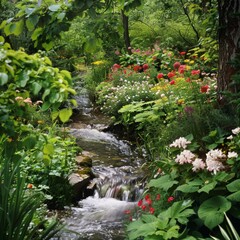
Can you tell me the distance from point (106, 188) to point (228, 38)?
2816 millimetres

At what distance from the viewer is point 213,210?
2711mm

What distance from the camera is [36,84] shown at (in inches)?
84.5

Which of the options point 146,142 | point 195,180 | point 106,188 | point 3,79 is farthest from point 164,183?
point 146,142

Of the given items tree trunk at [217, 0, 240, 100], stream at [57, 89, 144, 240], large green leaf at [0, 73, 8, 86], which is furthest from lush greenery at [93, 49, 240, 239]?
large green leaf at [0, 73, 8, 86]

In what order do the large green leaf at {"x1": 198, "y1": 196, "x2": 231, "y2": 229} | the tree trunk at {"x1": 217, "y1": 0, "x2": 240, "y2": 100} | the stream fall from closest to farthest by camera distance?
the large green leaf at {"x1": 198, "y1": 196, "x2": 231, "y2": 229}
the tree trunk at {"x1": 217, "y1": 0, "x2": 240, "y2": 100}
the stream

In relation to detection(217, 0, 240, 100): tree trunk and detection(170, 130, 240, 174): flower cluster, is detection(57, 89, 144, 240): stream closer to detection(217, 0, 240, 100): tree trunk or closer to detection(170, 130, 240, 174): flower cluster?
detection(170, 130, 240, 174): flower cluster

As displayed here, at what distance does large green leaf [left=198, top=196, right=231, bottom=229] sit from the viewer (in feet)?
8.54

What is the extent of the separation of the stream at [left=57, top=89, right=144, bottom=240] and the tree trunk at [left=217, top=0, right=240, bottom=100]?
2.07 metres

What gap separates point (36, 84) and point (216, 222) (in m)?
1.46

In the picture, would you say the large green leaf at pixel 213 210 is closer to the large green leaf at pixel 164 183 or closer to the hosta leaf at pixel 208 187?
the hosta leaf at pixel 208 187

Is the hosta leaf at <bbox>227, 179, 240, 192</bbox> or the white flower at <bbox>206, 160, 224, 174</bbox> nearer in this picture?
the hosta leaf at <bbox>227, 179, 240, 192</bbox>

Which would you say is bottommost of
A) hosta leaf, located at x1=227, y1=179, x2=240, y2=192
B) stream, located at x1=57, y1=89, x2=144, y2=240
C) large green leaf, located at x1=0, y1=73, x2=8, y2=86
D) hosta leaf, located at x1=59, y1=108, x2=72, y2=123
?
stream, located at x1=57, y1=89, x2=144, y2=240

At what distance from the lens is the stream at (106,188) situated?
474 cm

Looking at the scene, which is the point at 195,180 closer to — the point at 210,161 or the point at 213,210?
the point at 210,161
